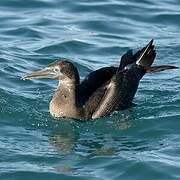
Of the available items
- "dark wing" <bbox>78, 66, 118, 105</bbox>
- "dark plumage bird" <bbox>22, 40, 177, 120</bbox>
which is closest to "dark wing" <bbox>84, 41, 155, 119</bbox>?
"dark plumage bird" <bbox>22, 40, 177, 120</bbox>

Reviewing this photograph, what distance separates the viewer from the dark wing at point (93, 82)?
1279cm

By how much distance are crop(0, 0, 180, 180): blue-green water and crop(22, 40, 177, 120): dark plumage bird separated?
181 millimetres

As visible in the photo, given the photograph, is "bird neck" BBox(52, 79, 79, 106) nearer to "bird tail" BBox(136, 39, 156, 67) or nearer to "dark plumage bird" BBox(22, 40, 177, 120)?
"dark plumage bird" BBox(22, 40, 177, 120)

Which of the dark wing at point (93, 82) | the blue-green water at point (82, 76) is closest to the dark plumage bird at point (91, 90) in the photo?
the dark wing at point (93, 82)

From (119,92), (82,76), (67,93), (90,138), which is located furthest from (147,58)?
(82,76)

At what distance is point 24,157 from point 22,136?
864mm

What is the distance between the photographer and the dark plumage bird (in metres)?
12.5

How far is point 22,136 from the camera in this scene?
1174cm

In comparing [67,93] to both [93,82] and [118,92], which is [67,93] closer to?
[93,82]

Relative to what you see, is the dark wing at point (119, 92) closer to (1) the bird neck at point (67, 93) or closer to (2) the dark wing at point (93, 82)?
(2) the dark wing at point (93, 82)

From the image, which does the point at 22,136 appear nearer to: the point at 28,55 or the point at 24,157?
the point at 24,157

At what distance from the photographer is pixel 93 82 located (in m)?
12.8

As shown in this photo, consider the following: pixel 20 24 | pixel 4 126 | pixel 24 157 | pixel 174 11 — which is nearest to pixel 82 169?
pixel 24 157

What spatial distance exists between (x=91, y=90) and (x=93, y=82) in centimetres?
12
